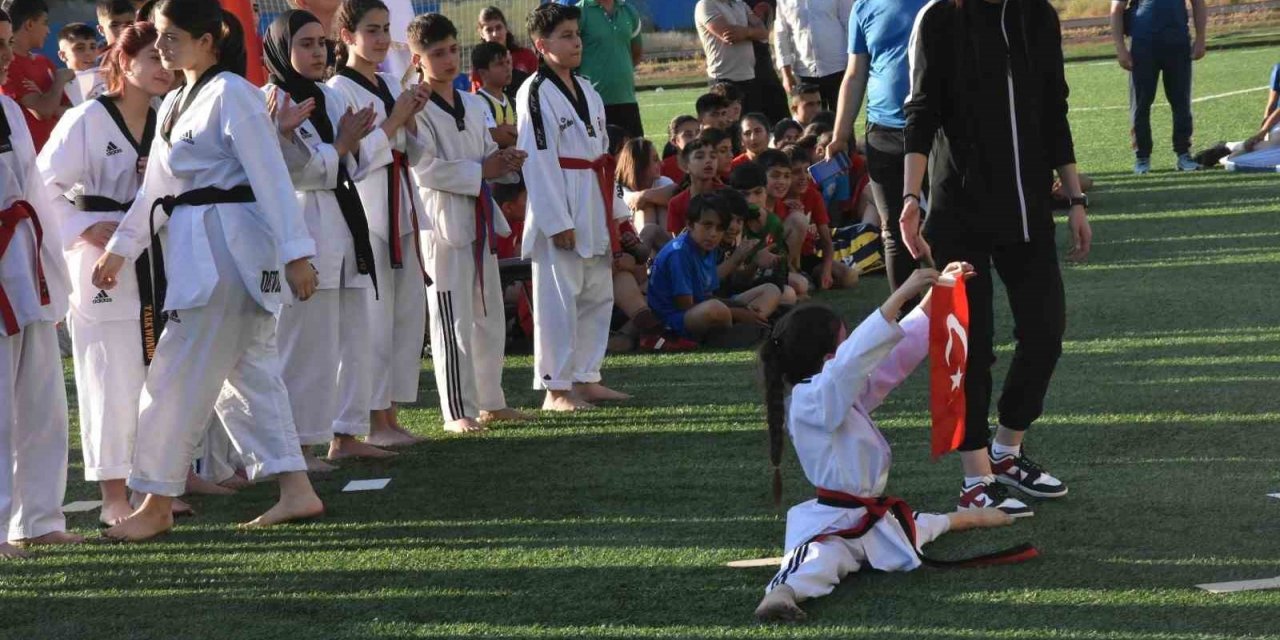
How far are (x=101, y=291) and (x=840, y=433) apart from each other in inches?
115

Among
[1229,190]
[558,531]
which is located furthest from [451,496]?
[1229,190]

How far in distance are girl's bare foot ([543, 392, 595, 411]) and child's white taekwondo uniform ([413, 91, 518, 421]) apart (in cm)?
37

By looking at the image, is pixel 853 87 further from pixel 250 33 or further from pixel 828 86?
pixel 828 86

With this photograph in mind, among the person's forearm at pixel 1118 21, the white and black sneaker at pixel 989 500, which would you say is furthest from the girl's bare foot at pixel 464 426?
the person's forearm at pixel 1118 21

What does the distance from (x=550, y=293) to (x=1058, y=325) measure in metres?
3.06

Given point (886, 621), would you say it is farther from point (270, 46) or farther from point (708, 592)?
point (270, 46)

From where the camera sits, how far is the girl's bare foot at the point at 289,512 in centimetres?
602

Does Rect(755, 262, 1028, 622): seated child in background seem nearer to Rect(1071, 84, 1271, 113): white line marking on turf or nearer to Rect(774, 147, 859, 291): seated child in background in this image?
Rect(774, 147, 859, 291): seated child in background

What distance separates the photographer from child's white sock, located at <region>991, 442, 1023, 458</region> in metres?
5.69

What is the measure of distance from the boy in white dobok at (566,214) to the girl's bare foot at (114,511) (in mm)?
2255

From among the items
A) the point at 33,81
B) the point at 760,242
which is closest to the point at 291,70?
the point at 760,242

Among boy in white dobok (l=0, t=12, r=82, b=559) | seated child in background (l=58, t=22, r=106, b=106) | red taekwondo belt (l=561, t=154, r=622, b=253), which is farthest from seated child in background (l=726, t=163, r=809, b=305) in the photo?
seated child in background (l=58, t=22, r=106, b=106)

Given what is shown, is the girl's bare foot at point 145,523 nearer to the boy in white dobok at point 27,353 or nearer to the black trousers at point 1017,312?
the boy in white dobok at point 27,353

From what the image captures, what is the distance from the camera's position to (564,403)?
796 centimetres
